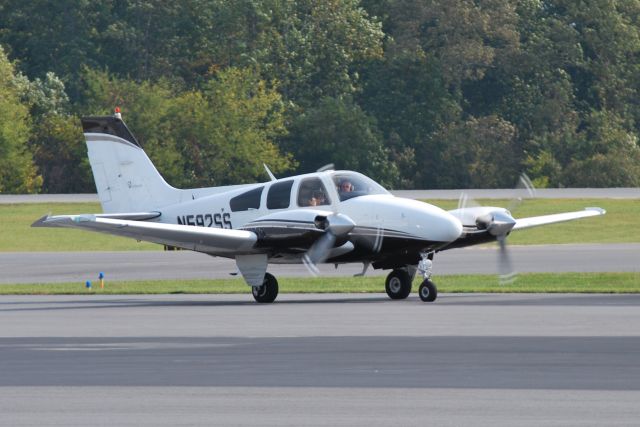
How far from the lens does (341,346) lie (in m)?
18.7

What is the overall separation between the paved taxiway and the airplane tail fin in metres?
5.84

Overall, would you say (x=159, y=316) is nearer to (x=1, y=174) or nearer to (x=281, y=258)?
(x=281, y=258)

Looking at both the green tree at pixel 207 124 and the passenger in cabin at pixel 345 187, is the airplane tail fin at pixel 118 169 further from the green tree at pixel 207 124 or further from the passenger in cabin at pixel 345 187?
the green tree at pixel 207 124

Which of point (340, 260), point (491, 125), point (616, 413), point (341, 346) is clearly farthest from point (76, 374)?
point (491, 125)

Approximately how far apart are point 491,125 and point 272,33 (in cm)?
1433

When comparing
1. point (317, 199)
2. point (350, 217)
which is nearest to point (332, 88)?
point (317, 199)

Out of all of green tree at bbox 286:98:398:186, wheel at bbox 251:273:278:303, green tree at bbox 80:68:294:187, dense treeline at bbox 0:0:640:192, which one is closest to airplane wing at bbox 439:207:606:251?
wheel at bbox 251:273:278:303

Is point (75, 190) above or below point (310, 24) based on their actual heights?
below

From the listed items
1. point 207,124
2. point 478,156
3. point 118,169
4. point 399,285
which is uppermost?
point 118,169

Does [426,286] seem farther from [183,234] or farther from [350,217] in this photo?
[183,234]

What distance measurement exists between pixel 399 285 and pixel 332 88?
58347 millimetres

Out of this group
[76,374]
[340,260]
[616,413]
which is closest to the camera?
[616,413]

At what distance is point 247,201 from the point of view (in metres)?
29.4

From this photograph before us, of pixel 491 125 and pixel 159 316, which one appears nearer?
pixel 159 316
